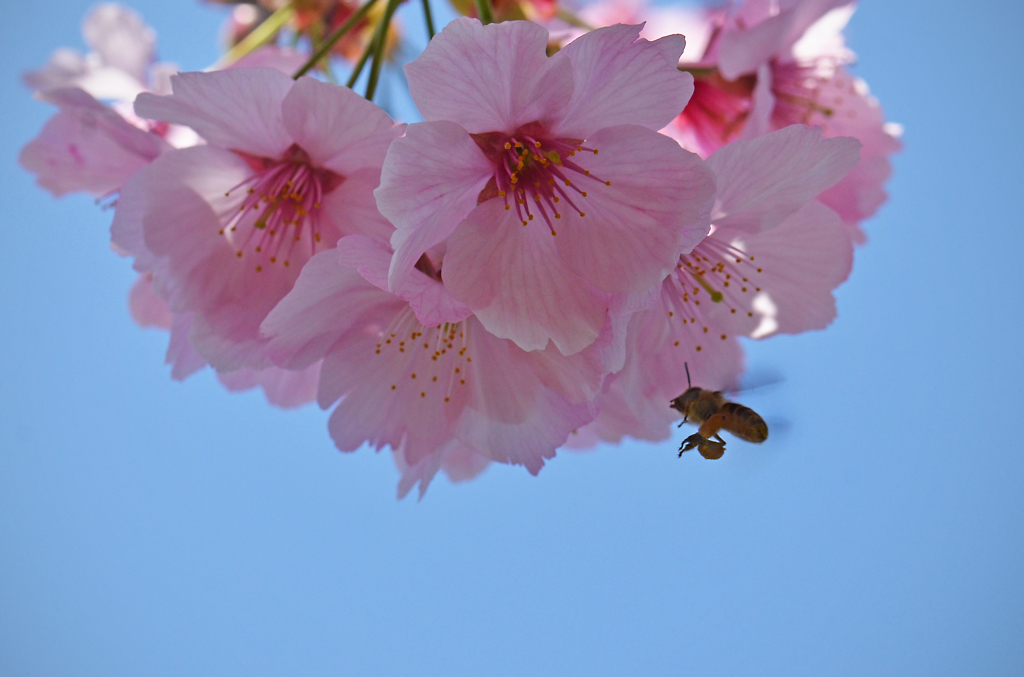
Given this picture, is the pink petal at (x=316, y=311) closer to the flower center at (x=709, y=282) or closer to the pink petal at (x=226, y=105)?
the pink petal at (x=226, y=105)

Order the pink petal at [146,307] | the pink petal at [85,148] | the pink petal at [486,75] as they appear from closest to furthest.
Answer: the pink petal at [486,75]
the pink petal at [85,148]
the pink petal at [146,307]

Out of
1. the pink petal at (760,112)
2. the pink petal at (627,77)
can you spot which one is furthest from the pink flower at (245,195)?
the pink petal at (760,112)

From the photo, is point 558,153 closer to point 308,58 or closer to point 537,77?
point 537,77

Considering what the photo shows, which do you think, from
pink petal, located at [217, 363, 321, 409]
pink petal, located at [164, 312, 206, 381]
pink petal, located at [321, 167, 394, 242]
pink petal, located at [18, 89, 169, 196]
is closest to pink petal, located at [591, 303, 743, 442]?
pink petal, located at [321, 167, 394, 242]

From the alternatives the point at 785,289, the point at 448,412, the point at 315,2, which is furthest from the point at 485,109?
the point at 315,2

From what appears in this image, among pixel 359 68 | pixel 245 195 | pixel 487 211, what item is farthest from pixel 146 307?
pixel 487 211

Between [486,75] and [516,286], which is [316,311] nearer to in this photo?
[516,286]
